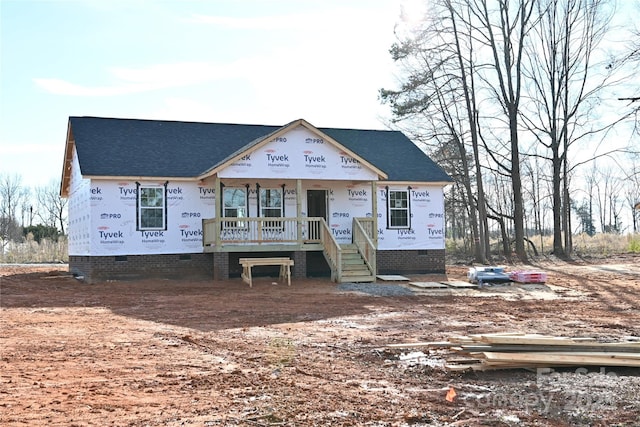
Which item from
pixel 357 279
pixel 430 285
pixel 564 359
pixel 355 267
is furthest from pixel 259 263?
pixel 564 359

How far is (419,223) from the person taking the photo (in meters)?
24.9

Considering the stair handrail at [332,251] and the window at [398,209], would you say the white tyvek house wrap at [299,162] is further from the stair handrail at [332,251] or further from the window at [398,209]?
the window at [398,209]

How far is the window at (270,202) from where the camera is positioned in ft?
76.0

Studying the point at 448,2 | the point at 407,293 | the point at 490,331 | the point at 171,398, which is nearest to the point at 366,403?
the point at 171,398

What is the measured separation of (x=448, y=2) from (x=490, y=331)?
24347 mm

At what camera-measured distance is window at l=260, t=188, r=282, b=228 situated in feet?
76.0

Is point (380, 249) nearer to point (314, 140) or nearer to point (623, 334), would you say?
point (314, 140)

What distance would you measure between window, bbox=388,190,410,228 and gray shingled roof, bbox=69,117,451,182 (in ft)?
2.12

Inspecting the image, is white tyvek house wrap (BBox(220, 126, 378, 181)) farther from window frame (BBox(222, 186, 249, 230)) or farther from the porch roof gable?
window frame (BBox(222, 186, 249, 230))

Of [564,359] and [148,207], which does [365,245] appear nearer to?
[148,207]

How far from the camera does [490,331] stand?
1105cm

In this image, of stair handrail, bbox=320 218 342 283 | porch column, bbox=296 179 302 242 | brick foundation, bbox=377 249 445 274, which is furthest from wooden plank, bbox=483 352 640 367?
brick foundation, bbox=377 249 445 274

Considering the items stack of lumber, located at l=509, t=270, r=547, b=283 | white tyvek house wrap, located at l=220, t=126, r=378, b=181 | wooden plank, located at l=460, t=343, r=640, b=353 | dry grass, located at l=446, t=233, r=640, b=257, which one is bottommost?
wooden plank, located at l=460, t=343, r=640, b=353

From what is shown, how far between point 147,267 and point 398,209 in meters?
9.17
